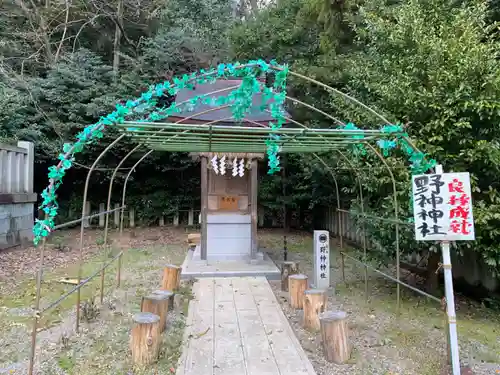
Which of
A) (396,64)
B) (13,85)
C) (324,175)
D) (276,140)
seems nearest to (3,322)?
(276,140)

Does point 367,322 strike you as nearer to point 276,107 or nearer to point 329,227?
point 276,107

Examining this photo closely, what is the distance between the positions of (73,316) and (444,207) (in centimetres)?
471

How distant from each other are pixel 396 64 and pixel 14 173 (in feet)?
27.6

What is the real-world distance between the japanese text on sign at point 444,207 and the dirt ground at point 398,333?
1.31m

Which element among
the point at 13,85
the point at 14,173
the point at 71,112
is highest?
the point at 13,85

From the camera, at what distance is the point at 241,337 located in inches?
164

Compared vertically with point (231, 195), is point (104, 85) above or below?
above

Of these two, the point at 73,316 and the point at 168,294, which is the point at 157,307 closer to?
the point at 168,294

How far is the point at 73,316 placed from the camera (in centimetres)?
498

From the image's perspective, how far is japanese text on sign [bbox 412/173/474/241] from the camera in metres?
3.42

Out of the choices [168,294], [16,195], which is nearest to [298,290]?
[168,294]

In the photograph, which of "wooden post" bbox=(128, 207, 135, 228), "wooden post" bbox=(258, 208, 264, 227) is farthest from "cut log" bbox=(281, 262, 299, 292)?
"wooden post" bbox=(128, 207, 135, 228)

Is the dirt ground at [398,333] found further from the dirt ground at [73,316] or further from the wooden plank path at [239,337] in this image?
the dirt ground at [73,316]

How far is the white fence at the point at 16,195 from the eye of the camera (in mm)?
8086
